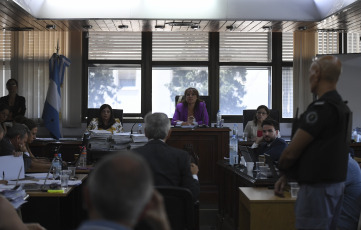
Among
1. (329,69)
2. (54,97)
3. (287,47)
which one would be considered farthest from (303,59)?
(329,69)

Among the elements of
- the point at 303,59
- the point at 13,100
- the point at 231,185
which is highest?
the point at 303,59

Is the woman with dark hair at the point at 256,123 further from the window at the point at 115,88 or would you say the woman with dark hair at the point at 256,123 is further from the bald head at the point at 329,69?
the bald head at the point at 329,69

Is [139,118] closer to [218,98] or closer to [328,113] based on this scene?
[218,98]

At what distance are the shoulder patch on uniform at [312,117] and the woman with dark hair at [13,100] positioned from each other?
7222 mm

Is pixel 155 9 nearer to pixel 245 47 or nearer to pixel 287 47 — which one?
pixel 245 47

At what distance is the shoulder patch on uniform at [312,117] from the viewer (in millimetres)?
2725

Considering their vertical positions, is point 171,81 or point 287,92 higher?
point 171,81

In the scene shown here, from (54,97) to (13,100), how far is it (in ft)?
2.25

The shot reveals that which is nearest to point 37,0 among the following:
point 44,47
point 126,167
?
point 44,47

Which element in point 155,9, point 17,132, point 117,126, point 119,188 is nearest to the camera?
point 119,188

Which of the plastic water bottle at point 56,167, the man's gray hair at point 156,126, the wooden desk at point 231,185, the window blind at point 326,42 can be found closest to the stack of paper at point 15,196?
the man's gray hair at point 156,126

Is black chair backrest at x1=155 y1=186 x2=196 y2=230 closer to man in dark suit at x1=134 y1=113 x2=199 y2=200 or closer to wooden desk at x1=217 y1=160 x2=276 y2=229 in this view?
man in dark suit at x1=134 y1=113 x2=199 y2=200

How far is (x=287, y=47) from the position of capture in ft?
34.1

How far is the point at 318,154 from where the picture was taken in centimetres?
274
